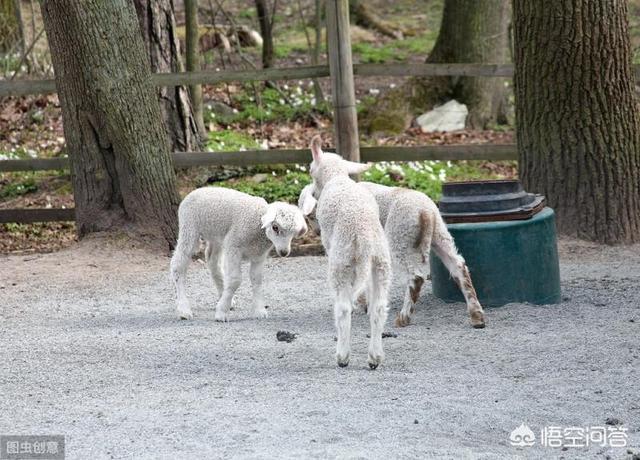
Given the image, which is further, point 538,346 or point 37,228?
point 37,228

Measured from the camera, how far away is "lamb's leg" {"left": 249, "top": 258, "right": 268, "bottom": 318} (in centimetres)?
754

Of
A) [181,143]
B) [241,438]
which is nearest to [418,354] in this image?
[241,438]

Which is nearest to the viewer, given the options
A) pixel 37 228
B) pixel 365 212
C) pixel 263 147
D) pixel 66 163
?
pixel 365 212

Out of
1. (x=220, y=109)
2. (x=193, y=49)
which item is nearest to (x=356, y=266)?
(x=193, y=49)

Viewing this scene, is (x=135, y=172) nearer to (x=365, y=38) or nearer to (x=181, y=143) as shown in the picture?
(x=181, y=143)

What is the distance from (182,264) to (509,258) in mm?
2380

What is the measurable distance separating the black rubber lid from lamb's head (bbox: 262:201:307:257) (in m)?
1.24

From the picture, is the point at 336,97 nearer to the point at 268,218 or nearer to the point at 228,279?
the point at 228,279

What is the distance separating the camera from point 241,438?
4855mm

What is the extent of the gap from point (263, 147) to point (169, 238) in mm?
4054

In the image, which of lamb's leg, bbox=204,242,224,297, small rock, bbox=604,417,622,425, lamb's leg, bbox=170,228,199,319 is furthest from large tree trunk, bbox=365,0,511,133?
small rock, bbox=604,417,622,425

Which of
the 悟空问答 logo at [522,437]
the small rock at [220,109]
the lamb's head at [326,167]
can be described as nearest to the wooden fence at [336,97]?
the lamb's head at [326,167]

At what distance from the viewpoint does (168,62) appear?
12266 mm

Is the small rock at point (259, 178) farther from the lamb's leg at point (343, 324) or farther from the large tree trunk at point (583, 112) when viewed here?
the lamb's leg at point (343, 324)
